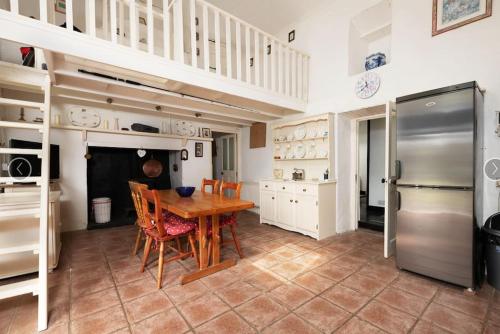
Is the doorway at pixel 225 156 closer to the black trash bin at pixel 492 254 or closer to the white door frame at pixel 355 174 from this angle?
the white door frame at pixel 355 174

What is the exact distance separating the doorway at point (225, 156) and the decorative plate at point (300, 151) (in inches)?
82.7

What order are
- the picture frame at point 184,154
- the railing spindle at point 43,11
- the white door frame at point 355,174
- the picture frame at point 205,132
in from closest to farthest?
the railing spindle at point 43,11 → the white door frame at point 355,174 → the picture frame at point 184,154 → the picture frame at point 205,132

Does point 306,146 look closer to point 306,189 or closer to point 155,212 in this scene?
point 306,189

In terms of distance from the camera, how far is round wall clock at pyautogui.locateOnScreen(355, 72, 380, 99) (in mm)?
3240

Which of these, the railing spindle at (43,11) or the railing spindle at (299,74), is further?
the railing spindle at (299,74)

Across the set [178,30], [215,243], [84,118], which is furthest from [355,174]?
[84,118]

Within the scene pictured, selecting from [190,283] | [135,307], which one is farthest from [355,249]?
[135,307]

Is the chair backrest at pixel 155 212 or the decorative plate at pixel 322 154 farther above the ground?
the decorative plate at pixel 322 154

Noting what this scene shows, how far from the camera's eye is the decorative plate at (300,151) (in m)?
4.21

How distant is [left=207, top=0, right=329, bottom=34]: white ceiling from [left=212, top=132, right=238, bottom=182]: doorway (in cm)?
268

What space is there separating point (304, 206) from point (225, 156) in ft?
11.1

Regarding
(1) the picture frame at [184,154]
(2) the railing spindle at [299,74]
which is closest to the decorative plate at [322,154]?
(2) the railing spindle at [299,74]

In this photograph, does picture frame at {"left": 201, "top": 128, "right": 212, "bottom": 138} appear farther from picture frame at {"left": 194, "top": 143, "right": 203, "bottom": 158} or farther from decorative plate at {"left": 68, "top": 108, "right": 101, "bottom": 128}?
decorative plate at {"left": 68, "top": 108, "right": 101, "bottom": 128}

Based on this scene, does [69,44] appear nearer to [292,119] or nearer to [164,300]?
[164,300]
